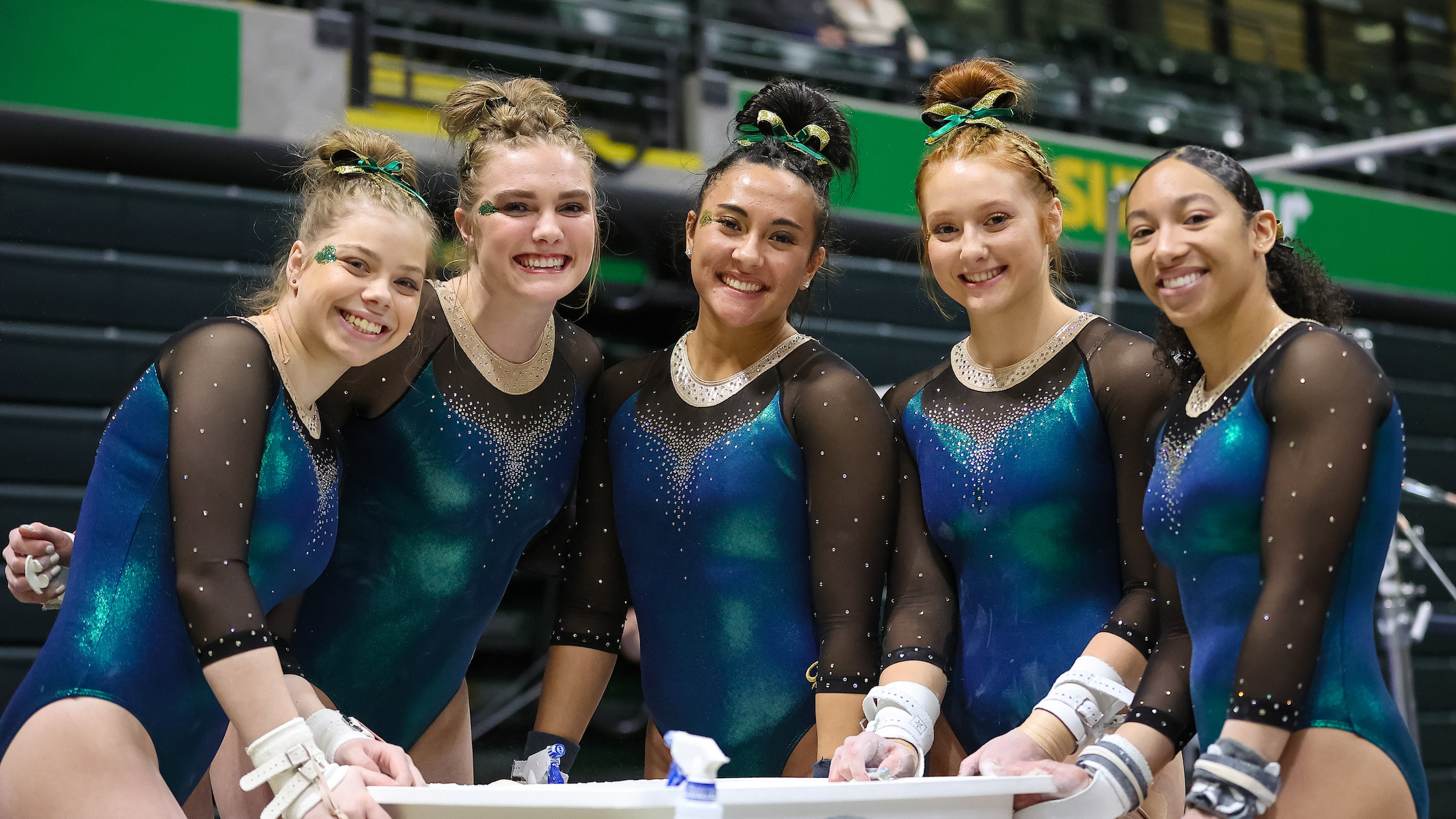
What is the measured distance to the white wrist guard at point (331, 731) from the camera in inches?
57.3

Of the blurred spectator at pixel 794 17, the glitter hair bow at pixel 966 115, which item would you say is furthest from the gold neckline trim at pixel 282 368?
the blurred spectator at pixel 794 17

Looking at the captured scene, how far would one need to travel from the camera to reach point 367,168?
68.9 inches

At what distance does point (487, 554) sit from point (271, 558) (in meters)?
0.45

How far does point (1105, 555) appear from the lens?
1.79 metres

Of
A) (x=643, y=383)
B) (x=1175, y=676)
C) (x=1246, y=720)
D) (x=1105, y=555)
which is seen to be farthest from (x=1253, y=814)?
(x=643, y=383)

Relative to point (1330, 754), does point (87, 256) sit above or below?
above

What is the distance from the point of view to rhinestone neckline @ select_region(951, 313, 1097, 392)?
1842mm

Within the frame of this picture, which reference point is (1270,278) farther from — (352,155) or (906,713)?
(352,155)

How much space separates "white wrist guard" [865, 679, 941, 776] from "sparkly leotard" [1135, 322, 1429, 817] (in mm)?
344

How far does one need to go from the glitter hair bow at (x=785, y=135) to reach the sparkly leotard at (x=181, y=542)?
2.85 ft

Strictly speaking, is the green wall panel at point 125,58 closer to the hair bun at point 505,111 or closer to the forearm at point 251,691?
the hair bun at point 505,111

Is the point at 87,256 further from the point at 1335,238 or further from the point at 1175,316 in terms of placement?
the point at 1335,238

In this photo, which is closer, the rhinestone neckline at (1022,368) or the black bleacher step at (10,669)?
the rhinestone neckline at (1022,368)

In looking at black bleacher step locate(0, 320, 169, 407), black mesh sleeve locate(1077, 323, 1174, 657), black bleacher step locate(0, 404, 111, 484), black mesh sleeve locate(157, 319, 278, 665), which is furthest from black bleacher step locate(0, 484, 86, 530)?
black mesh sleeve locate(1077, 323, 1174, 657)
